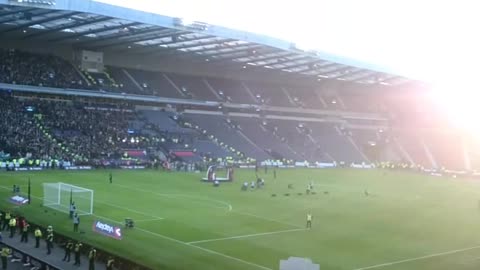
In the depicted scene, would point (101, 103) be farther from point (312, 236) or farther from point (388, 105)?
point (388, 105)

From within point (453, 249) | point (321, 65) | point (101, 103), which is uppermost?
point (321, 65)

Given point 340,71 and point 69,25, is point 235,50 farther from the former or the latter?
point 340,71

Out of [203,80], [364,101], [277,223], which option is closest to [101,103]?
[203,80]

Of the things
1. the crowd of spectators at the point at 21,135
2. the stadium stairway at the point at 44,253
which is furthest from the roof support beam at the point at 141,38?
the stadium stairway at the point at 44,253

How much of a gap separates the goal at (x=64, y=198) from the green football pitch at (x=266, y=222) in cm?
82

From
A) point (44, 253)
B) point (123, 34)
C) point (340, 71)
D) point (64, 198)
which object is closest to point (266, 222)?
point (64, 198)

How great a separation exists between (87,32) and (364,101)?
6292cm

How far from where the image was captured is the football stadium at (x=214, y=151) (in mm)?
28141

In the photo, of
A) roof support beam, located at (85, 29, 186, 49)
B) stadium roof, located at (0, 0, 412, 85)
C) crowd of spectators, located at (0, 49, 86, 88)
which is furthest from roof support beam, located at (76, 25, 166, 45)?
crowd of spectators, located at (0, 49, 86, 88)

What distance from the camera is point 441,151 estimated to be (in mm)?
100000

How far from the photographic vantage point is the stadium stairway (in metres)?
22.4

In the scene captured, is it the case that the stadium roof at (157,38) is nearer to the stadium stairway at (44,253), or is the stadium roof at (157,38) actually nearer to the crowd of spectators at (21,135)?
the crowd of spectators at (21,135)

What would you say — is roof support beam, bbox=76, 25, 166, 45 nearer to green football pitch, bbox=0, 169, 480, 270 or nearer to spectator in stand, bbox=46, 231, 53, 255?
green football pitch, bbox=0, 169, 480, 270

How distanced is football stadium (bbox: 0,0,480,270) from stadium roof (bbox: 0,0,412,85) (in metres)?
0.23
